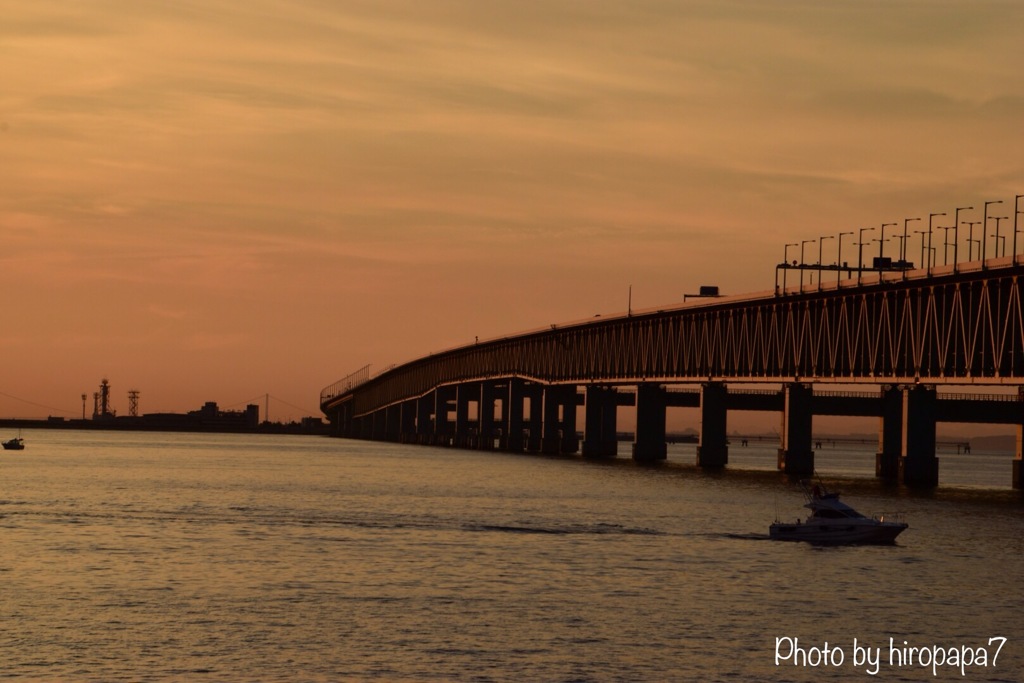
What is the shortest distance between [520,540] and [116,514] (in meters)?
30.3

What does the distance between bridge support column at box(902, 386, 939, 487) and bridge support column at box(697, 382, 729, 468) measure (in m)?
42.0

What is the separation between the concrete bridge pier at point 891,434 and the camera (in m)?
159

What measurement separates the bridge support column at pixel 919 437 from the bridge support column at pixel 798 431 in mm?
17653

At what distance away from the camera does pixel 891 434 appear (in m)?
163

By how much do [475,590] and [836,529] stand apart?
29.6 metres

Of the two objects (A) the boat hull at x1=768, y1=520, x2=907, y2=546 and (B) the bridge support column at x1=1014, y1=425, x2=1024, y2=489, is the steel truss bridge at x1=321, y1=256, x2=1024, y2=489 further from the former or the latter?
(A) the boat hull at x1=768, y1=520, x2=907, y2=546

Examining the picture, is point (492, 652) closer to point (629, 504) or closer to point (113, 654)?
point (113, 654)

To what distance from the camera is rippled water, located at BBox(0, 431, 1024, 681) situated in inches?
1973

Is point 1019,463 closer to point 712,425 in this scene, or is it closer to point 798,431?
point 798,431

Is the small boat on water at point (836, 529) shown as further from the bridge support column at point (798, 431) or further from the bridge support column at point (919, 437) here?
the bridge support column at point (798, 431)

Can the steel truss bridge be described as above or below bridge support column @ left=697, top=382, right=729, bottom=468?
above

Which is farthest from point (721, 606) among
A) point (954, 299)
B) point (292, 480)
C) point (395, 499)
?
point (292, 480)

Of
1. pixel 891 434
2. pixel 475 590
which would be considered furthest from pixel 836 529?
pixel 891 434

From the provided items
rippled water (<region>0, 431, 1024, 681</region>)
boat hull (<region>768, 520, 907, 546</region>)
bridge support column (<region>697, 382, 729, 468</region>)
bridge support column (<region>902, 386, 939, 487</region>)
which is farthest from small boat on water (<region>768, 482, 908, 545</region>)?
bridge support column (<region>697, 382, 729, 468</region>)
